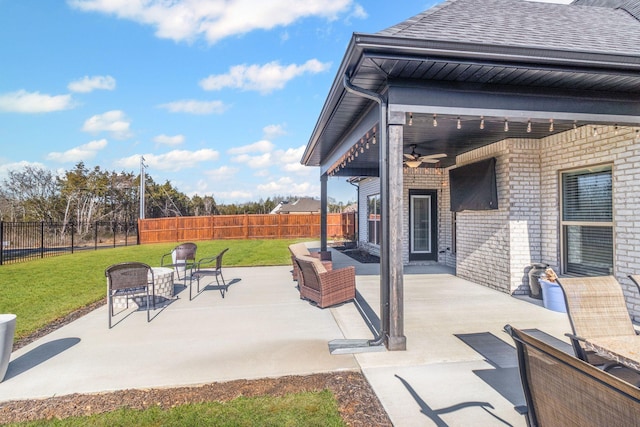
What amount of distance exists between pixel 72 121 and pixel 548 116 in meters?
20.3

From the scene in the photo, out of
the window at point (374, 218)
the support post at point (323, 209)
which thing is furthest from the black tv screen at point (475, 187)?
the window at point (374, 218)

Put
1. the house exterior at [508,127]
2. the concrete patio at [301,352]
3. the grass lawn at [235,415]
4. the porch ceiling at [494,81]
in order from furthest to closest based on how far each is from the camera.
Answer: the house exterior at [508,127] < the porch ceiling at [494,81] < the concrete patio at [301,352] < the grass lawn at [235,415]

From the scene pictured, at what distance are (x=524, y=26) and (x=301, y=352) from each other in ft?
16.2

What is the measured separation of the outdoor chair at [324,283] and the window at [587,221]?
4.03 meters

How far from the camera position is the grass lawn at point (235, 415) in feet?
8.36

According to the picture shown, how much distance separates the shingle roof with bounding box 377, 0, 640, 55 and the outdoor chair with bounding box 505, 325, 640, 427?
305 centimetres

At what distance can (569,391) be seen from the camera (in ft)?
4.39

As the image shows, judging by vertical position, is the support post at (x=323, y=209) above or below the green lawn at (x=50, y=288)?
above

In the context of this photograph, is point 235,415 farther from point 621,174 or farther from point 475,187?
point 475,187

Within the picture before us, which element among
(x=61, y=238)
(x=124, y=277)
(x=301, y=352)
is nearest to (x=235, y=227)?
(x=61, y=238)

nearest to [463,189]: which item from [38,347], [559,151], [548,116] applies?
[559,151]

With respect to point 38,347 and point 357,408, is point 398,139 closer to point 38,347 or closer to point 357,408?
point 357,408

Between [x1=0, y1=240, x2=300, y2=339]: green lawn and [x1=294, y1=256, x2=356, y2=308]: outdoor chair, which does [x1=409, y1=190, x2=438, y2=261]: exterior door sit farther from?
[x1=294, y1=256, x2=356, y2=308]: outdoor chair

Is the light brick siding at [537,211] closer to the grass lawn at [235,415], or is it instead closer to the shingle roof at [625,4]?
the shingle roof at [625,4]
